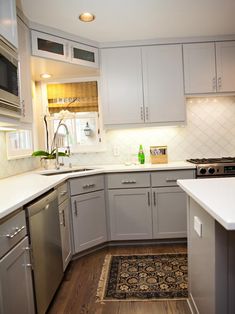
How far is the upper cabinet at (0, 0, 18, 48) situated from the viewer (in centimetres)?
162

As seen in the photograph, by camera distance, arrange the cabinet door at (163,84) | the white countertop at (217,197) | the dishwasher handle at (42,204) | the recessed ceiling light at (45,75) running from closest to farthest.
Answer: the white countertop at (217,197), the dishwasher handle at (42,204), the cabinet door at (163,84), the recessed ceiling light at (45,75)

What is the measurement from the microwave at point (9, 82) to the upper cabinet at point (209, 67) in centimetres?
197

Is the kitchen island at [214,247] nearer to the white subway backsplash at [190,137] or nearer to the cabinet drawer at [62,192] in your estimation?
the cabinet drawer at [62,192]

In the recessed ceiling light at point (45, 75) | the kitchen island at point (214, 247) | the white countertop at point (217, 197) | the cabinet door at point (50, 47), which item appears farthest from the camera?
the recessed ceiling light at point (45, 75)

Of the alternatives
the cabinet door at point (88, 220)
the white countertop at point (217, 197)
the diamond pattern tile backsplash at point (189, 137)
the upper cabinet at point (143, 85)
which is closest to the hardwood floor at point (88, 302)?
the cabinet door at point (88, 220)

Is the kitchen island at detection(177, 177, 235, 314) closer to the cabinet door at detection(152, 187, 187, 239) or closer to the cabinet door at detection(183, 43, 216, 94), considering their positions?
the cabinet door at detection(152, 187, 187, 239)

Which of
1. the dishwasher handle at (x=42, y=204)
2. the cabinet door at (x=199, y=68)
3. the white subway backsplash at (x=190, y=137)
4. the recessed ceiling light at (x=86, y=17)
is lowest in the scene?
the dishwasher handle at (x=42, y=204)

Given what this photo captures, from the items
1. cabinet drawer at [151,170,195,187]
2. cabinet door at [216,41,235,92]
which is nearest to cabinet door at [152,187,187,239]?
cabinet drawer at [151,170,195,187]

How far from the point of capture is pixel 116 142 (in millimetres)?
3254

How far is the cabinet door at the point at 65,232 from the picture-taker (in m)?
2.14

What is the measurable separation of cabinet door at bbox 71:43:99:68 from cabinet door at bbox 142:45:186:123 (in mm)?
590

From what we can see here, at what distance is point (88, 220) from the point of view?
2572mm

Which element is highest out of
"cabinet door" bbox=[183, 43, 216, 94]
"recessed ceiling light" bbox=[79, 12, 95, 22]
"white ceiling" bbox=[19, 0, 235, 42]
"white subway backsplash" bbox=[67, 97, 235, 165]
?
"white ceiling" bbox=[19, 0, 235, 42]

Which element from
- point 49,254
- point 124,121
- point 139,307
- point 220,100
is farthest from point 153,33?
point 139,307
